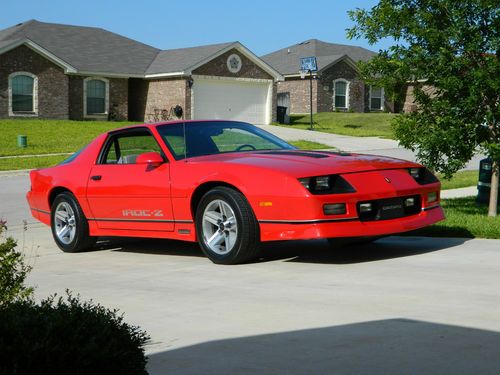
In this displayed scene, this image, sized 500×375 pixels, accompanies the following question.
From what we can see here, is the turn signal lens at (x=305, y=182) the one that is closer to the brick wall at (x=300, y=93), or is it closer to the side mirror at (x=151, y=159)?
the side mirror at (x=151, y=159)

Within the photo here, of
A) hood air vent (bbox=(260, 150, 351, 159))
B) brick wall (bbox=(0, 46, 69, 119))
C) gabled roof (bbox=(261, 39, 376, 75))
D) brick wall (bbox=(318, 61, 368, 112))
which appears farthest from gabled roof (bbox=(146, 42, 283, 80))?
hood air vent (bbox=(260, 150, 351, 159))

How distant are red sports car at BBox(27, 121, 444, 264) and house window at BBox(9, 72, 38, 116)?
1252 inches

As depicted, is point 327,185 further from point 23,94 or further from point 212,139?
point 23,94

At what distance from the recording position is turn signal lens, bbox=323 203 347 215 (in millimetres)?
7906

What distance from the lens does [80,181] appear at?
32.6ft

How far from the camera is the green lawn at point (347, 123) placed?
139 feet

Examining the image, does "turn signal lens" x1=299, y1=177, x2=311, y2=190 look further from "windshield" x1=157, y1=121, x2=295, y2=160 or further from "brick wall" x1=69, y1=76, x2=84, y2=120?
"brick wall" x1=69, y1=76, x2=84, y2=120

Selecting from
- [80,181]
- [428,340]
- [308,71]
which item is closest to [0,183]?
[80,181]

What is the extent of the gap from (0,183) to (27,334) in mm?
18305

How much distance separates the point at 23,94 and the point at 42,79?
1223 mm

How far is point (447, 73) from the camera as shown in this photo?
10.5 metres

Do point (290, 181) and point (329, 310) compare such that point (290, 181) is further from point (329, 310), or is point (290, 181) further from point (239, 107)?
point (239, 107)

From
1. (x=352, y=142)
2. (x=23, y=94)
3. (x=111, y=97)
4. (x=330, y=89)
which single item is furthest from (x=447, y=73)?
(x=330, y=89)

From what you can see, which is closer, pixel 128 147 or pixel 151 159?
pixel 151 159
